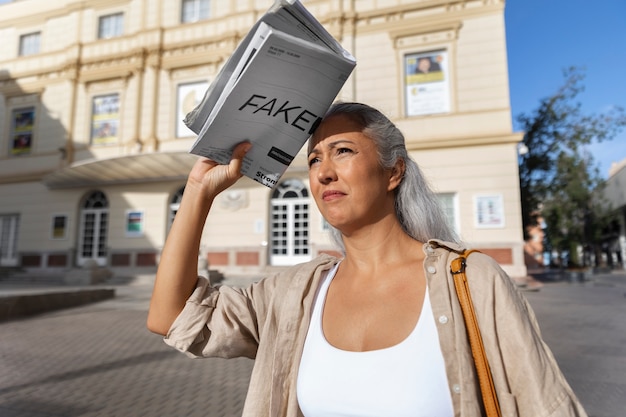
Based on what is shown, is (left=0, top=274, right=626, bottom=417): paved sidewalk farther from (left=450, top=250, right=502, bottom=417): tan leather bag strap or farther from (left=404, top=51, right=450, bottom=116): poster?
(left=404, top=51, right=450, bottom=116): poster

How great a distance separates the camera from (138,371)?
446 centimetres

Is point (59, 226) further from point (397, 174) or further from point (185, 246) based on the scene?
point (397, 174)

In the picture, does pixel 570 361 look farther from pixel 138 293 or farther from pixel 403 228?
pixel 138 293

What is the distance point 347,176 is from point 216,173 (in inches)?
17.8

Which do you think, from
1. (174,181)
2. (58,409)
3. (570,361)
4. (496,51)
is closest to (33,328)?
(58,409)

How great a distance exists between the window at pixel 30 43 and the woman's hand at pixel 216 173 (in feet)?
80.3

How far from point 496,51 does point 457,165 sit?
4424mm

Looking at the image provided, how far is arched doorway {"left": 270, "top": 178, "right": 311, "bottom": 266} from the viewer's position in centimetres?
1530

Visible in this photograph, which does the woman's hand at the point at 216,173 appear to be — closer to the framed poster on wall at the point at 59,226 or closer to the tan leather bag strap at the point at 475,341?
the tan leather bag strap at the point at 475,341

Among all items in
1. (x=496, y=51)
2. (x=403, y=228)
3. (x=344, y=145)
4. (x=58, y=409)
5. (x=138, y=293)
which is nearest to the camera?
(x=344, y=145)

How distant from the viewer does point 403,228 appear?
4.61 feet

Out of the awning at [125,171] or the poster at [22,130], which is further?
the poster at [22,130]

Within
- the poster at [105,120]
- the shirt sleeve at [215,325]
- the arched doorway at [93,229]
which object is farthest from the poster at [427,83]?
the shirt sleeve at [215,325]

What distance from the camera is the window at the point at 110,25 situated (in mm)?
18516
